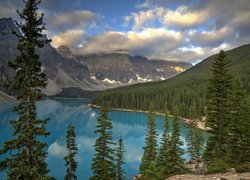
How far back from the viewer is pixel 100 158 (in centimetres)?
2786

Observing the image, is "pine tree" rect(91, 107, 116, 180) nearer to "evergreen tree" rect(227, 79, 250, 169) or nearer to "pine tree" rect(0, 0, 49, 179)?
"pine tree" rect(0, 0, 49, 179)

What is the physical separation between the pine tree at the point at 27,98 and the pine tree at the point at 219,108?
1937 centimetres

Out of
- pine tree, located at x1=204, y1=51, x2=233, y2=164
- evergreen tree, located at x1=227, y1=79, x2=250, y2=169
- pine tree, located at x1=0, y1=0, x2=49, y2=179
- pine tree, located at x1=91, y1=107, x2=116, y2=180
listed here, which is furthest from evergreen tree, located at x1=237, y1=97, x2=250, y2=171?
pine tree, located at x1=0, y1=0, x2=49, y2=179

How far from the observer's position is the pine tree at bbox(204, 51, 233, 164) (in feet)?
88.2

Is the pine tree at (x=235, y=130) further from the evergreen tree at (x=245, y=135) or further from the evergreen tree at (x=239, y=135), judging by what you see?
the evergreen tree at (x=245, y=135)

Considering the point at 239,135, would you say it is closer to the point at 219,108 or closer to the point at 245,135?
the point at 245,135

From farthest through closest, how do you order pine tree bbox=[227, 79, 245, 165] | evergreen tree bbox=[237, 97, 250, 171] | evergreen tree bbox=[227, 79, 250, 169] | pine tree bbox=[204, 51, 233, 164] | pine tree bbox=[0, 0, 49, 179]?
pine tree bbox=[204, 51, 233, 164] → pine tree bbox=[227, 79, 245, 165] → evergreen tree bbox=[227, 79, 250, 169] → evergreen tree bbox=[237, 97, 250, 171] → pine tree bbox=[0, 0, 49, 179]

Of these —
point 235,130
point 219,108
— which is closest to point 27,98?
point 219,108

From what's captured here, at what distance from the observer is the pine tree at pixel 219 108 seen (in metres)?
26.9

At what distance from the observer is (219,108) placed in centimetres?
2719

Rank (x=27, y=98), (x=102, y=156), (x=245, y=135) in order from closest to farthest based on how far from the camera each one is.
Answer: (x=27, y=98), (x=245, y=135), (x=102, y=156)

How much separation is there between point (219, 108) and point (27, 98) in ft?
68.5

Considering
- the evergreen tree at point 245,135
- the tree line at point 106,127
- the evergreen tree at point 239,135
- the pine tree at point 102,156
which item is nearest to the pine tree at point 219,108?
the tree line at point 106,127

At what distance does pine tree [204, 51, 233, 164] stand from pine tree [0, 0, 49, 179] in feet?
63.6
